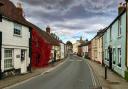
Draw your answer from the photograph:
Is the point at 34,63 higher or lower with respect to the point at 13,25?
lower

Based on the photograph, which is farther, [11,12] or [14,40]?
[11,12]

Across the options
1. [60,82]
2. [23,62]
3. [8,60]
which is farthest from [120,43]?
[8,60]

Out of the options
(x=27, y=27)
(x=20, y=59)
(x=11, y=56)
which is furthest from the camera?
(x=27, y=27)

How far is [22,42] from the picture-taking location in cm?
2616

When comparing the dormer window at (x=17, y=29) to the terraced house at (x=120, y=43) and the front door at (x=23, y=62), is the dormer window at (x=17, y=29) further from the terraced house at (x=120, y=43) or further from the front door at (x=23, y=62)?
the terraced house at (x=120, y=43)

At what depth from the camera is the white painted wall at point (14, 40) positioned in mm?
20906

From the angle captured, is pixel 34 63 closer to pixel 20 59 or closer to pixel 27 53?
pixel 27 53

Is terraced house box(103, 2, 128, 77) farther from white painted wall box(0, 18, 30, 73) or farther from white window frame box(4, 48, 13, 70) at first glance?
white window frame box(4, 48, 13, 70)

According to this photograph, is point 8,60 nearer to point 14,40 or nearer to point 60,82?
point 14,40

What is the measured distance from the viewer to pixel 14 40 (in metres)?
23.6

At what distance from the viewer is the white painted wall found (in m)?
20.9

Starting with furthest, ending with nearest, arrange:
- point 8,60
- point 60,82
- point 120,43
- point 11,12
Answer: point 11,12 → point 120,43 → point 8,60 → point 60,82

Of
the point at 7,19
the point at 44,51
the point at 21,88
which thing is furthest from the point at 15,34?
the point at 44,51

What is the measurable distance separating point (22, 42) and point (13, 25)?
3.50 m
